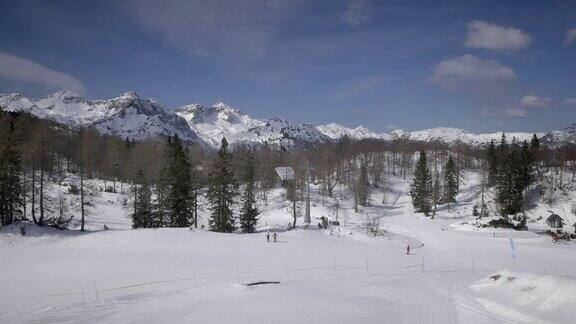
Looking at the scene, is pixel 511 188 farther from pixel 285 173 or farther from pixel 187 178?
pixel 285 173

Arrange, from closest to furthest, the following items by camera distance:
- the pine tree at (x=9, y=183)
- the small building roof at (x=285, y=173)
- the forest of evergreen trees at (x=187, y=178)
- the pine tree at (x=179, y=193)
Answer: the pine tree at (x=9, y=183) < the forest of evergreen trees at (x=187, y=178) < the pine tree at (x=179, y=193) < the small building roof at (x=285, y=173)

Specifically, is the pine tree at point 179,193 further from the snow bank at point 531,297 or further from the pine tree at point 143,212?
the snow bank at point 531,297

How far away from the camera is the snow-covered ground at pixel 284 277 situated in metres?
14.0

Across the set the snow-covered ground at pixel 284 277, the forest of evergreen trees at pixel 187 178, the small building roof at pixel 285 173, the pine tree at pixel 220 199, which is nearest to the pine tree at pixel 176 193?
the forest of evergreen trees at pixel 187 178

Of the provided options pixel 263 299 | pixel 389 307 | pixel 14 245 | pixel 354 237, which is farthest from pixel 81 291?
pixel 354 237

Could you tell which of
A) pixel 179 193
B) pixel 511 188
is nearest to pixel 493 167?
pixel 511 188

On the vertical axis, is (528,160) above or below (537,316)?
above

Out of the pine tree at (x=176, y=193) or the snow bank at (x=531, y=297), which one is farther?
the pine tree at (x=176, y=193)

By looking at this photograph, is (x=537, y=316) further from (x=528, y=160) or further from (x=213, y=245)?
(x=528, y=160)

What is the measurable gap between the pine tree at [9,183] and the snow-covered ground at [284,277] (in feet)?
12.5

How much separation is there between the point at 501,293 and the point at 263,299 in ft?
32.0

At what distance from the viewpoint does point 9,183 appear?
39.0 metres

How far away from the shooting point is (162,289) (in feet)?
66.4

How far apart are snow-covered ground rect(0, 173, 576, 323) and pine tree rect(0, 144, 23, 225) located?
381 cm
